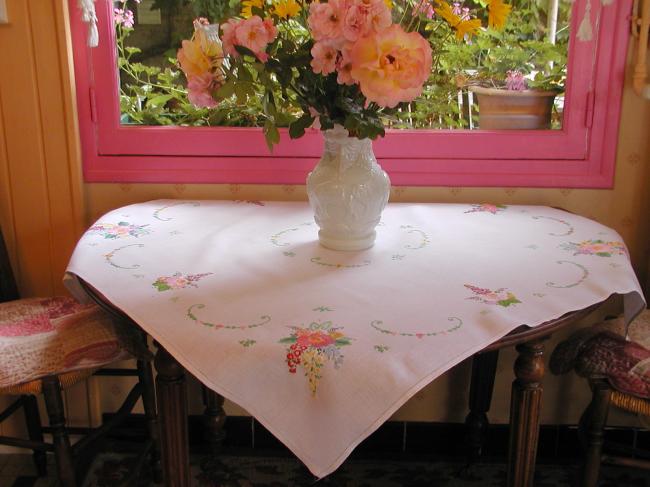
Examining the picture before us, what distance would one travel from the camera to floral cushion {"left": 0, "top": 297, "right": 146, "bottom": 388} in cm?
155

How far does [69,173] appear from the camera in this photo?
200cm

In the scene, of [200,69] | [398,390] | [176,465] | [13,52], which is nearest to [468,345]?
[398,390]

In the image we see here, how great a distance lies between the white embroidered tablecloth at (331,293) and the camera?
3.42 ft

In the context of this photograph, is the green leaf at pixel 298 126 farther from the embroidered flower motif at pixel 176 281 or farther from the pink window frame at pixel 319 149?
the pink window frame at pixel 319 149

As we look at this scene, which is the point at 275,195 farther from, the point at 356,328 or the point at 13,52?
the point at 356,328

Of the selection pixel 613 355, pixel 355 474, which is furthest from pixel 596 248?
pixel 355 474

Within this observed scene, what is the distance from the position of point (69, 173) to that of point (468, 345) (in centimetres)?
134

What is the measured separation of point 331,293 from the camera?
1.29m

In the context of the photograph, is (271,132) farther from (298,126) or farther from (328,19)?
(328,19)

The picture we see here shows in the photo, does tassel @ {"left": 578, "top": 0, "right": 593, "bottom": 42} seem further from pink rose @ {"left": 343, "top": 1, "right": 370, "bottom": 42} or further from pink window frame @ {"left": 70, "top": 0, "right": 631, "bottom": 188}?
pink rose @ {"left": 343, "top": 1, "right": 370, "bottom": 42}

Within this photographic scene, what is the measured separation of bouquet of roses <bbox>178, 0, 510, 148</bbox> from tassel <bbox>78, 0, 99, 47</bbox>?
0.62 metres

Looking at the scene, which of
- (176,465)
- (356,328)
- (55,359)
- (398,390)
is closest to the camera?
(398,390)

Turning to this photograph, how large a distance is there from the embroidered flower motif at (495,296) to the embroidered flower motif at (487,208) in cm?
61

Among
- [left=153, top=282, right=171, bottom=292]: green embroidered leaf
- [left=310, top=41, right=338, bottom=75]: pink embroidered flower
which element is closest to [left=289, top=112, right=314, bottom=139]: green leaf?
[left=310, top=41, right=338, bottom=75]: pink embroidered flower
